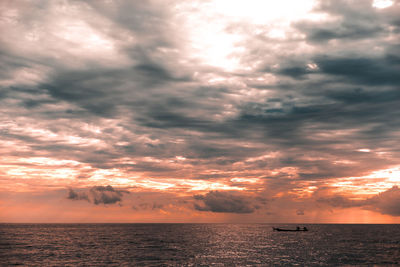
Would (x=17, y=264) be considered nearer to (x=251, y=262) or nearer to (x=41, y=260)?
(x=41, y=260)

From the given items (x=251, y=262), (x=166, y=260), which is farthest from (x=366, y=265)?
(x=166, y=260)

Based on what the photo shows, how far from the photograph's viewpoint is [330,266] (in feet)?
253

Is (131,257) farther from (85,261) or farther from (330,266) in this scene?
(330,266)

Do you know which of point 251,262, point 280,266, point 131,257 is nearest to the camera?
point 280,266

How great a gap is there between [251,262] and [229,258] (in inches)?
378

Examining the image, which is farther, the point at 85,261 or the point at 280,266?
the point at 85,261

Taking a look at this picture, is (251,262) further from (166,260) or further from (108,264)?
(108,264)

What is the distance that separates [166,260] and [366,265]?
49.2 metres

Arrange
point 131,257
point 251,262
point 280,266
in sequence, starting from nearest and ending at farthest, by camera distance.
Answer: point 280,266
point 251,262
point 131,257

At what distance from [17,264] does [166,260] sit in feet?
116

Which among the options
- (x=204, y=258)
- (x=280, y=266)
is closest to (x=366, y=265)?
(x=280, y=266)

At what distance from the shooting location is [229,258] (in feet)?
297

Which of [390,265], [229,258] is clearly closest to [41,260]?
[229,258]

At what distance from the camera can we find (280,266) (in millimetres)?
76250
